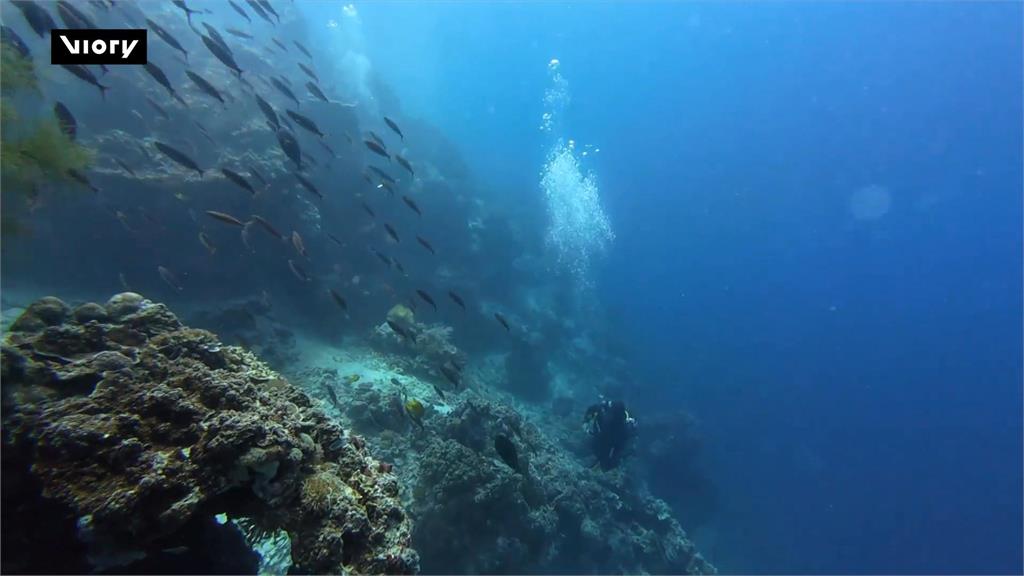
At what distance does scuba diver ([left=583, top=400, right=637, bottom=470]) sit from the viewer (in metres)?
8.80

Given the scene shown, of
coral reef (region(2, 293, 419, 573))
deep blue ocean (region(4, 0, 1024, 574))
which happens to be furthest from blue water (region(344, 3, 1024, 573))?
coral reef (region(2, 293, 419, 573))

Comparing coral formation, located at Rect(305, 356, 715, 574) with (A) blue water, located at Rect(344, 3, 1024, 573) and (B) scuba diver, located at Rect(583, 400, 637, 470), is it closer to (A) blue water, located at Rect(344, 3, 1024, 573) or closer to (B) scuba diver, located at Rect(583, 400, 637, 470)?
(B) scuba diver, located at Rect(583, 400, 637, 470)

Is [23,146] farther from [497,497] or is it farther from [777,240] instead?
[777,240]

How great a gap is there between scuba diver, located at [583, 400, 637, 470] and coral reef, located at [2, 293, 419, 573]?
6.03 metres

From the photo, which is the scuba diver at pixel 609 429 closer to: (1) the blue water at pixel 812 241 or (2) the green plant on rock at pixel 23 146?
(2) the green plant on rock at pixel 23 146

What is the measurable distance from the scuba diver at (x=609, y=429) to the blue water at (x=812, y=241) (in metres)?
22.6

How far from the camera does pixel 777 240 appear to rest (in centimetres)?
11875

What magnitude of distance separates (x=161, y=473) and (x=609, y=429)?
25.1ft

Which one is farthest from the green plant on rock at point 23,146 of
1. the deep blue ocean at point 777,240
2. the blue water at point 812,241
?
the blue water at point 812,241

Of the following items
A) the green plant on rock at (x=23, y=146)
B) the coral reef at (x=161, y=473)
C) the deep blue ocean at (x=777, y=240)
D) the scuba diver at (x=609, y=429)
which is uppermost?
the deep blue ocean at (x=777, y=240)

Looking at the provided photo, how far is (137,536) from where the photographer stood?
2.48 m

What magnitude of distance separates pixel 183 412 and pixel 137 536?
82 centimetres

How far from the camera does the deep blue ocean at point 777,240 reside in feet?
108

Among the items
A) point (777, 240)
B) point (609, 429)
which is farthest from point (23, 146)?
point (777, 240)
